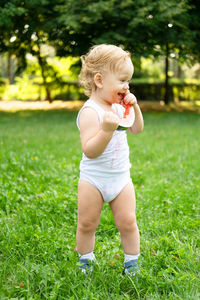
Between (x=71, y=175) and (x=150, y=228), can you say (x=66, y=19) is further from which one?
(x=150, y=228)


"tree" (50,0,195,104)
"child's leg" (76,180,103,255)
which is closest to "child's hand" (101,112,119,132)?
"child's leg" (76,180,103,255)

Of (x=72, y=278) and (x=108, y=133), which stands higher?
(x=108, y=133)

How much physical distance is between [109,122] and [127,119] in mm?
223

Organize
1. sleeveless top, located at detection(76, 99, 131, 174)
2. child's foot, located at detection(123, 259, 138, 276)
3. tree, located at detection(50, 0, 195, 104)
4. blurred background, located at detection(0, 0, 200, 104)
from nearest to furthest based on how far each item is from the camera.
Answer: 1. sleeveless top, located at detection(76, 99, 131, 174)
2. child's foot, located at detection(123, 259, 138, 276)
3. tree, located at detection(50, 0, 195, 104)
4. blurred background, located at detection(0, 0, 200, 104)

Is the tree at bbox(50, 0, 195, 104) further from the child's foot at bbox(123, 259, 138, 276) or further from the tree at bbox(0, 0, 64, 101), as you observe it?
the child's foot at bbox(123, 259, 138, 276)

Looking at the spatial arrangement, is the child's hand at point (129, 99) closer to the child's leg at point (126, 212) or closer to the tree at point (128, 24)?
the child's leg at point (126, 212)

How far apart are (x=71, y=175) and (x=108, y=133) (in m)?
2.74

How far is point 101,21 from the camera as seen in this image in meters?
Answer: 13.1

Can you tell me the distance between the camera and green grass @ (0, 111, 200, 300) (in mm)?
2229

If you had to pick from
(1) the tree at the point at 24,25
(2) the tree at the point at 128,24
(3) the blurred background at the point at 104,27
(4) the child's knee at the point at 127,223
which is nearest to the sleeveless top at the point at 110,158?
(4) the child's knee at the point at 127,223

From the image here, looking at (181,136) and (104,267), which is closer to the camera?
(104,267)

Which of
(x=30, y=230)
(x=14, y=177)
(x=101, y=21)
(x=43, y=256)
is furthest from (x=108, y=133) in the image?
(x=101, y=21)

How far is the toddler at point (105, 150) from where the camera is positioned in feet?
6.97

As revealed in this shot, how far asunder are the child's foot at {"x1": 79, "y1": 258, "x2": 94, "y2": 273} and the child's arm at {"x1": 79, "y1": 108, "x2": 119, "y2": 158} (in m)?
0.78
